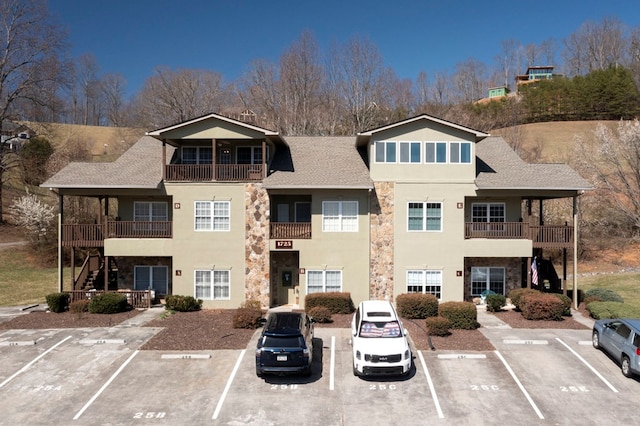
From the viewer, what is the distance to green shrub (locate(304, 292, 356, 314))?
77.2ft

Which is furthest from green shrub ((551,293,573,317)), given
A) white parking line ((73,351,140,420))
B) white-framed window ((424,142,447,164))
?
white parking line ((73,351,140,420))

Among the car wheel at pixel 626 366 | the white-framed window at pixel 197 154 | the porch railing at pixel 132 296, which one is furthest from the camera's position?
the white-framed window at pixel 197 154

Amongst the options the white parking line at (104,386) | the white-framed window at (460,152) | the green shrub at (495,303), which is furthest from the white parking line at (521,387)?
the white parking line at (104,386)

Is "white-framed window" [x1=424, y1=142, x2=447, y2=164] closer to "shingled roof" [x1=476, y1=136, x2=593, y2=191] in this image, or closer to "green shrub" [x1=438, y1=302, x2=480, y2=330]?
"shingled roof" [x1=476, y1=136, x2=593, y2=191]

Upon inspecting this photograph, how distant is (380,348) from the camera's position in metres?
15.7

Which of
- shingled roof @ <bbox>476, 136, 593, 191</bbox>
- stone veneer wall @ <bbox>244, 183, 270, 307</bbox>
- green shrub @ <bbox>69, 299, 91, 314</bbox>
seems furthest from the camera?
stone veneer wall @ <bbox>244, 183, 270, 307</bbox>

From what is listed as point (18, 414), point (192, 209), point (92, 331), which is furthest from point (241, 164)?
point (18, 414)

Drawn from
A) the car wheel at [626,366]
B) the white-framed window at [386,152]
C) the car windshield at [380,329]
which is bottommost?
the car wheel at [626,366]

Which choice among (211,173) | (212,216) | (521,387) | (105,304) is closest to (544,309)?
(521,387)

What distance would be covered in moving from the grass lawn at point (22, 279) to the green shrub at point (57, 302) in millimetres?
4374

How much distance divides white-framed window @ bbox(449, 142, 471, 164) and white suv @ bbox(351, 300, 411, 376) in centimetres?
1118

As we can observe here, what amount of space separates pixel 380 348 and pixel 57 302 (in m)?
16.9

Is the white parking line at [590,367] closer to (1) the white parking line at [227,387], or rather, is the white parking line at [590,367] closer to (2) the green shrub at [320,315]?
(2) the green shrub at [320,315]

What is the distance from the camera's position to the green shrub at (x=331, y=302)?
23531 millimetres
